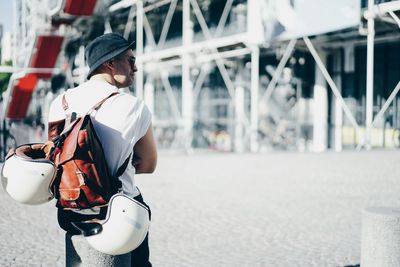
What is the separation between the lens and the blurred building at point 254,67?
551 inches

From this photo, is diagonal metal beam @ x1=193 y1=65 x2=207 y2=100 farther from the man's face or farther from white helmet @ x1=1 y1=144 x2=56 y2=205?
white helmet @ x1=1 y1=144 x2=56 y2=205

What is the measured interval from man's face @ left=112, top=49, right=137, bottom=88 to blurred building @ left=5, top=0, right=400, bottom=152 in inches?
422

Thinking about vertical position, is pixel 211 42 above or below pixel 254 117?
above

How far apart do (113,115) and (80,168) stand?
0.83 feet

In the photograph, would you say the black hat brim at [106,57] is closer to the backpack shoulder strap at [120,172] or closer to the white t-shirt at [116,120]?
the white t-shirt at [116,120]

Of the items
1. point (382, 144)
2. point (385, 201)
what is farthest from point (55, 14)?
point (385, 201)

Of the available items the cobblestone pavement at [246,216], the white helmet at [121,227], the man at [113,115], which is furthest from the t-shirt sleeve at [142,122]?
the cobblestone pavement at [246,216]

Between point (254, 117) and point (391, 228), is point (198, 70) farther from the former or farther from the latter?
point (391, 228)

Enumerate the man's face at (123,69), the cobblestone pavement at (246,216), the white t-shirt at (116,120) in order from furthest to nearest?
the cobblestone pavement at (246,216) < the man's face at (123,69) < the white t-shirt at (116,120)

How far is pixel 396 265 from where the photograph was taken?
323 centimetres

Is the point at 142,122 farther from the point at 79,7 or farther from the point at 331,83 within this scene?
the point at 79,7

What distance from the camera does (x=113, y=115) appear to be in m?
2.04

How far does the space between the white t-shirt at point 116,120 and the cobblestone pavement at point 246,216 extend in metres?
2.25

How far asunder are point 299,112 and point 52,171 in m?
16.0
